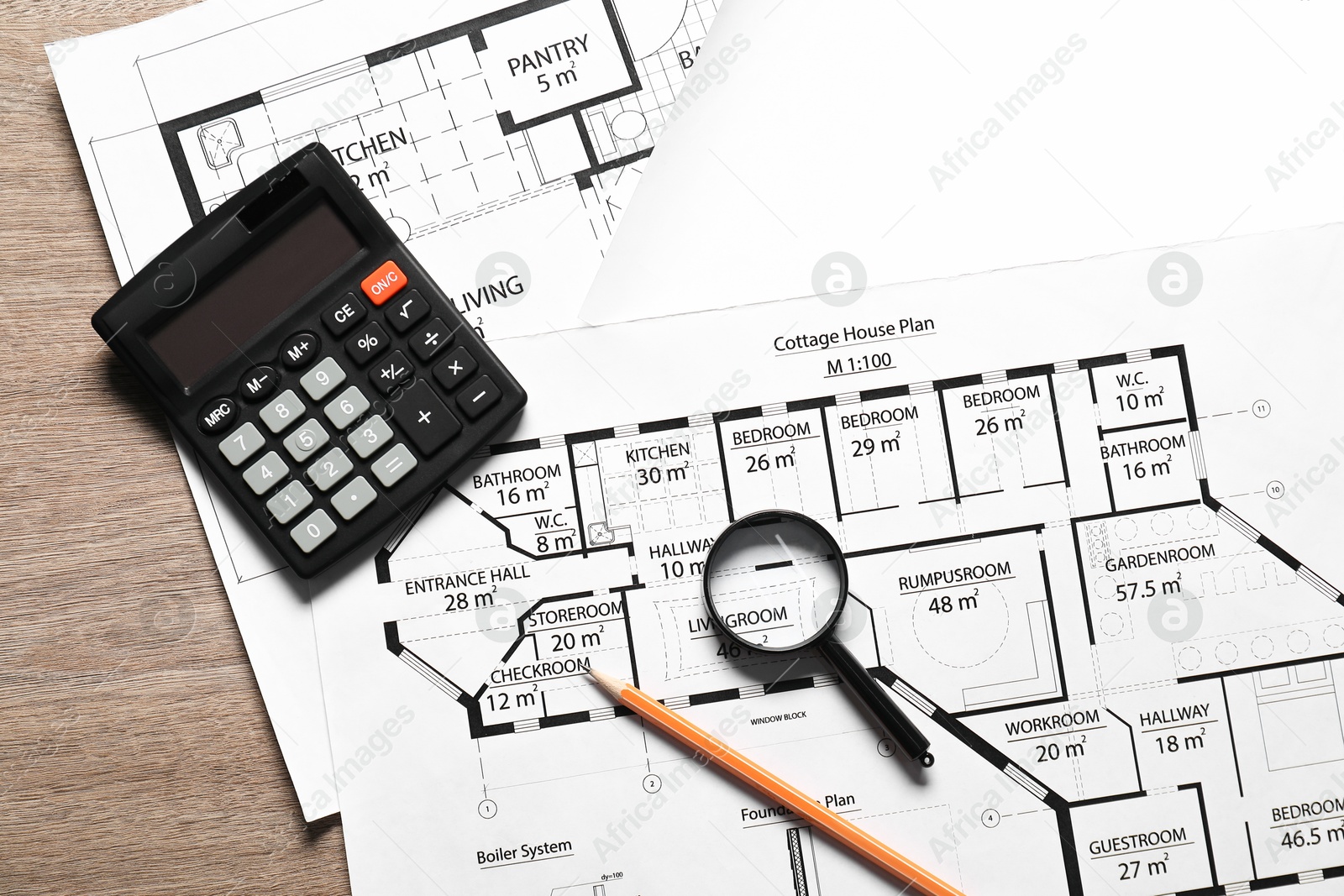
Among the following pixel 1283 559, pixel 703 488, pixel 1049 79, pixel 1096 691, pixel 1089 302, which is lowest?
pixel 1096 691

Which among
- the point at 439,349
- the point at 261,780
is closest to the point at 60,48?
the point at 439,349

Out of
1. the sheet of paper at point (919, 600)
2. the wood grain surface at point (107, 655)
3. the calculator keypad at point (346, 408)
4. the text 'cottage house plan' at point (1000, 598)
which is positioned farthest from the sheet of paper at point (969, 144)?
the wood grain surface at point (107, 655)

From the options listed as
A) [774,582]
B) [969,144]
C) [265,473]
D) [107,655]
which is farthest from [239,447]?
[969,144]

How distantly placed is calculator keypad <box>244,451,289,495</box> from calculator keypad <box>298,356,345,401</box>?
73 millimetres

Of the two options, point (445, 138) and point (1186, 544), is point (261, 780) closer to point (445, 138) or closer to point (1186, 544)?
point (445, 138)

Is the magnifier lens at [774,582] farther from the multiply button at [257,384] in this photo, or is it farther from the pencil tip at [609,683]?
the multiply button at [257,384]

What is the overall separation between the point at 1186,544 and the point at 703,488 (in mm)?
505

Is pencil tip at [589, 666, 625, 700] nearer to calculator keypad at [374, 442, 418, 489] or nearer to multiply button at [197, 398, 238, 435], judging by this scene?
calculator keypad at [374, 442, 418, 489]

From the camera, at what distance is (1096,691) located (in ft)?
3.03

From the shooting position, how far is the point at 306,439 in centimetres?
91

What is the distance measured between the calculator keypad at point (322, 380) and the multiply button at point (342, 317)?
0.04 m

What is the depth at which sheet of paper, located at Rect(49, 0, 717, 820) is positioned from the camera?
→ 0.96 meters

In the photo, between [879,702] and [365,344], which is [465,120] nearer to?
[365,344]

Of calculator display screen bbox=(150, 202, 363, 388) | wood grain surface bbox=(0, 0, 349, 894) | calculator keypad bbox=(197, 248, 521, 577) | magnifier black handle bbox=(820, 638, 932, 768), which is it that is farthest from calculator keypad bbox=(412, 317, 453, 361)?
magnifier black handle bbox=(820, 638, 932, 768)
